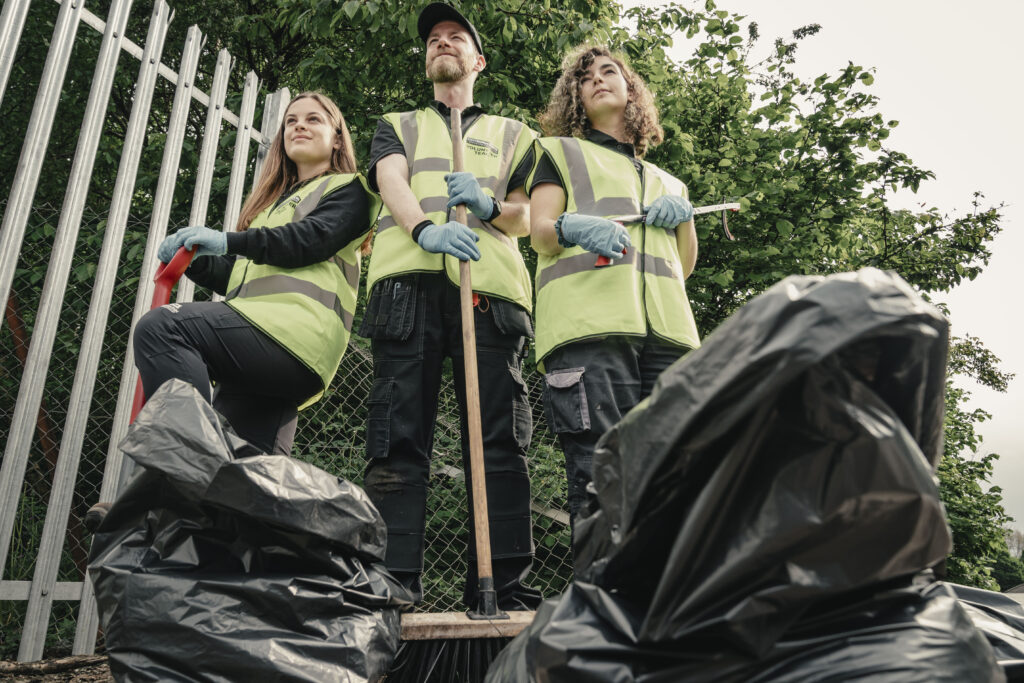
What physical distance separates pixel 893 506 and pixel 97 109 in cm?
286

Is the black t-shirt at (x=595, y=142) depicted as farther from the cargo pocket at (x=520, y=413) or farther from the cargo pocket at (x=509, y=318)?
the cargo pocket at (x=520, y=413)

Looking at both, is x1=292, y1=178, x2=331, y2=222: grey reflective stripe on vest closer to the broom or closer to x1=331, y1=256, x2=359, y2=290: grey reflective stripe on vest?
x1=331, y1=256, x2=359, y2=290: grey reflective stripe on vest

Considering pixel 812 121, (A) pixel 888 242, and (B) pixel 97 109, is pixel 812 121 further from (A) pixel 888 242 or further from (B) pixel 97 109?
(B) pixel 97 109

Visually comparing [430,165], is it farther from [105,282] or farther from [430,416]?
[105,282]

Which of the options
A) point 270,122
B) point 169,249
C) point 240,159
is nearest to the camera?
point 169,249

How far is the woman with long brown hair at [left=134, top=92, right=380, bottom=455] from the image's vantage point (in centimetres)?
184

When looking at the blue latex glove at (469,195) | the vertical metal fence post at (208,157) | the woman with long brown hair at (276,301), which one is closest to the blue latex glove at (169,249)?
the woman with long brown hair at (276,301)

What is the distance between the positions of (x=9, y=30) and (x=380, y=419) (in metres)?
1.84

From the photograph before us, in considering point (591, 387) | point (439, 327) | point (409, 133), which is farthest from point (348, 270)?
point (591, 387)

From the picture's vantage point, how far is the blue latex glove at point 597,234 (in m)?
1.99

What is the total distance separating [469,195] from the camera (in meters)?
2.16

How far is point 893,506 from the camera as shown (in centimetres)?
79

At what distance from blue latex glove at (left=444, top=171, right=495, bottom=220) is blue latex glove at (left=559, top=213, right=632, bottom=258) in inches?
11.4

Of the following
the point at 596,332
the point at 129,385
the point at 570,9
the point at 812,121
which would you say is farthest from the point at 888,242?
the point at 129,385
